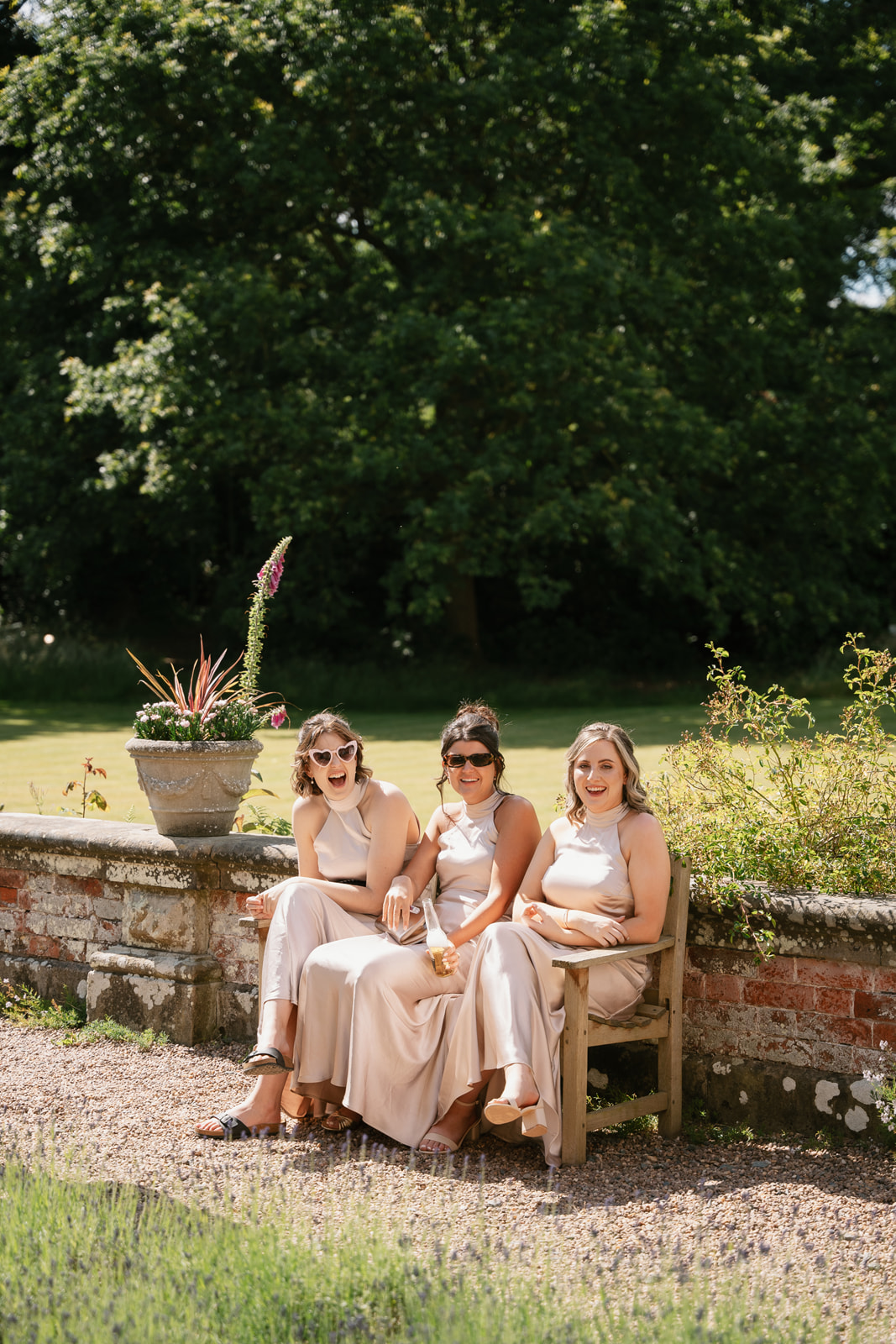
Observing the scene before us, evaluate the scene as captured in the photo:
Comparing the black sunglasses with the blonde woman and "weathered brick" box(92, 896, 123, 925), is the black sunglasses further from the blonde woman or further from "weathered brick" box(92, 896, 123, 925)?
"weathered brick" box(92, 896, 123, 925)

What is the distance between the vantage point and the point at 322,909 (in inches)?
163

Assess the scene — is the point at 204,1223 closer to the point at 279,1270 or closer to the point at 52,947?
the point at 279,1270

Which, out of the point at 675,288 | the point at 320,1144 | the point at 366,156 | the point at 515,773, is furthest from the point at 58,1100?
the point at 366,156

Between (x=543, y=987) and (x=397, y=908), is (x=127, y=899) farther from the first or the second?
(x=543, y=987)

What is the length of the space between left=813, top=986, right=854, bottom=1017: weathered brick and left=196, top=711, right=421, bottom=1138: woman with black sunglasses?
134cm

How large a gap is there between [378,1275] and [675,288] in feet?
50.9

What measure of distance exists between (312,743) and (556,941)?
1.02 m

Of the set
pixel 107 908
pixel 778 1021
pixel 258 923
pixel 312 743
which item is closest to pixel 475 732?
pixel 312 743

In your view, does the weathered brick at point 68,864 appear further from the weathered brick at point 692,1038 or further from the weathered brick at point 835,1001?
the weathered brick at point 835,1001

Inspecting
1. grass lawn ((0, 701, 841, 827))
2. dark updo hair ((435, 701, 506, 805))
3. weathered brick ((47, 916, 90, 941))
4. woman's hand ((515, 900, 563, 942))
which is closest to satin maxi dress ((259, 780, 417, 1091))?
dark updo hair ((435, 701, 506, 805))

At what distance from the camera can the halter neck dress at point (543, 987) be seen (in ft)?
12.0

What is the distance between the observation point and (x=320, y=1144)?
12.7ft

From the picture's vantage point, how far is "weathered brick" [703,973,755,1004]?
3.95 m

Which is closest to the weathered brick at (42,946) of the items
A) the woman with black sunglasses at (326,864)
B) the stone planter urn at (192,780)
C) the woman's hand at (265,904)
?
the stone planter urn at (192,780)
